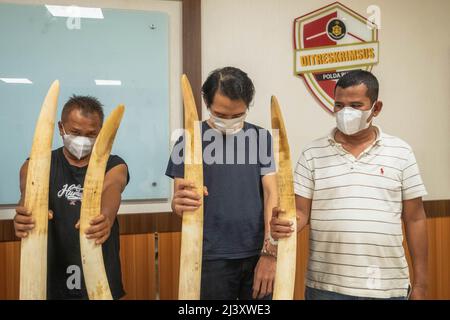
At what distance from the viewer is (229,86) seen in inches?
25.0

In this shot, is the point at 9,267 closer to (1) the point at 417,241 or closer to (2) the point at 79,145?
(2) the point at 79,145

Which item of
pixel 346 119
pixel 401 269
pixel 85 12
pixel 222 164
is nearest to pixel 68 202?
pixel 222 164

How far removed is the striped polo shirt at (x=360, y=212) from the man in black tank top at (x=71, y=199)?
41cm

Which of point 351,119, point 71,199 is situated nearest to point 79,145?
point 71,199

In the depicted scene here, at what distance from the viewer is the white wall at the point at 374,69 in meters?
0.77

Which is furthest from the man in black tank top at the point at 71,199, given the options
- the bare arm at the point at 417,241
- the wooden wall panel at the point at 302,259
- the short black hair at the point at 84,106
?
the bare arm at the point at 417,241

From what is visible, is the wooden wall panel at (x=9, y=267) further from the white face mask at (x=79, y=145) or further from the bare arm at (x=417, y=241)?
the bare arm at (x=417, y=241)

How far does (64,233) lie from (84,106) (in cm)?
22

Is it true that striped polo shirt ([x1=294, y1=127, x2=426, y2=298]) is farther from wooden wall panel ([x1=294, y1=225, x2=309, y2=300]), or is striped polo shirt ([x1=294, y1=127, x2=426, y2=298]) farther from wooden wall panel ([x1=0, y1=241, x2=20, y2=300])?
wooden wall panel ([x1=0, y1=241, x2=20, y2=300])

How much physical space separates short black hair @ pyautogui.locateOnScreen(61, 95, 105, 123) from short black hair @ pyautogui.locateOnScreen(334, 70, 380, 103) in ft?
1.59

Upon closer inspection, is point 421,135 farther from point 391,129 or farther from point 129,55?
point 129,55

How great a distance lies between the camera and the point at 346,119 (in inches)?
28.8

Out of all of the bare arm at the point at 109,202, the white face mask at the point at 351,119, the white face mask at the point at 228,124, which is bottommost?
the bare arm at the point at 109,202

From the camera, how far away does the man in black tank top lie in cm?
56
